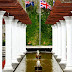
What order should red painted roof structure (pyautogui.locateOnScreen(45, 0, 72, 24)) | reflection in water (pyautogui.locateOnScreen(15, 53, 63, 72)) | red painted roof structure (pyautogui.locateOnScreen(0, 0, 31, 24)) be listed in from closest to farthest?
red painted roof structure (pyautogui.locateOnScreen(0, 0, 31, 24)) < red painted roof structure (pyautogui.locateOnScreen(45, 0, 72, 24)) < reflection in water (pyautogui.locateOnScreen(15, 53, 63, 72))

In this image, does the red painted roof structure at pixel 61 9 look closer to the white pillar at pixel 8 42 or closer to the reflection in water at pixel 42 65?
the white pillar at pixel 8 42

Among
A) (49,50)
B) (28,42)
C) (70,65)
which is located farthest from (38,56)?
(28,42)

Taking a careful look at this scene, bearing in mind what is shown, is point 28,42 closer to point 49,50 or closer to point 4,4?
point 49,50

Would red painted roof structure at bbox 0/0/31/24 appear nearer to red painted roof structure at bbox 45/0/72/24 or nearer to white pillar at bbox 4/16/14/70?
red painted roof structure at bbox 45/0/72/24

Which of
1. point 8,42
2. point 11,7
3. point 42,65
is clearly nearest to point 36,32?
point 42,65

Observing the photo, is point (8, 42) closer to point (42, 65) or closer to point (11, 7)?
point (42, 65)

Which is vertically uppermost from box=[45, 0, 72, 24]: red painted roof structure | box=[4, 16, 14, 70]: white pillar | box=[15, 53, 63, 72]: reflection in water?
box=[45, 0, 72, 24]: red painted roof structure

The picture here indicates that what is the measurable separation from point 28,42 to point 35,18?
510cm

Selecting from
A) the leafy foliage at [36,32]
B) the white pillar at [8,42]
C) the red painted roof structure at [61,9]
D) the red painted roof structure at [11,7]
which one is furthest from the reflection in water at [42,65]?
the leafy foliage at [36,32]

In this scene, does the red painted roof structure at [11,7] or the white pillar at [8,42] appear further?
the white pillar at [8,42]

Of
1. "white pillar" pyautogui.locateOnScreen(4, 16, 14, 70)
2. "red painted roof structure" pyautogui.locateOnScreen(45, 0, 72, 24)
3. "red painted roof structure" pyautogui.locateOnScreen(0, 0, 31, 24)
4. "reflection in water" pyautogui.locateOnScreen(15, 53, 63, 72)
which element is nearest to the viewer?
"red painted roof structure" pyautogui.locateOnScreen(0, 0, 31, 24)

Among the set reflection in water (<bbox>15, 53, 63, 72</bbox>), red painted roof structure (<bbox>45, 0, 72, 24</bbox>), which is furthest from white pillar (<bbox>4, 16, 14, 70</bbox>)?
red painted roof structure (<bbox>45, 0, 72, 24</bbox>)

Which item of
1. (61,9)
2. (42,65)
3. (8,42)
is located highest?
(61,9)

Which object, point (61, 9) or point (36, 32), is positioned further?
point (36, 32)
